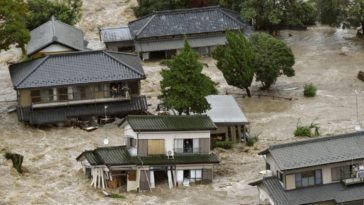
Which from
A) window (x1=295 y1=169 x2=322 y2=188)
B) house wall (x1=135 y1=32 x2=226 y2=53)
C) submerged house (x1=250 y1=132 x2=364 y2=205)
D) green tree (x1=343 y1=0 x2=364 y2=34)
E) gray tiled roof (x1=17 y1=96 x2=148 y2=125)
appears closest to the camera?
submerged house (x1=250 y1=132 x2=364 y2=205)

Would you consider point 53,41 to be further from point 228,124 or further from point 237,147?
point 237,147

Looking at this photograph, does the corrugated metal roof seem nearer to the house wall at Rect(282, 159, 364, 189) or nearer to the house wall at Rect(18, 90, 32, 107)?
the house wall at Rect(282, 159, 364, 189)

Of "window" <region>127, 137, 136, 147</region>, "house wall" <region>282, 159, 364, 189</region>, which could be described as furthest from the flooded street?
"window" <region>127, 137, 136, 147</region>

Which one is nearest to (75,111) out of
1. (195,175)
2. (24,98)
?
(24,98)

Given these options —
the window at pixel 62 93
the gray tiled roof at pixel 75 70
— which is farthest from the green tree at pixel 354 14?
the window at pixel 62 93

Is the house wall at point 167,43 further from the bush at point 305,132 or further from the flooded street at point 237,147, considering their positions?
the bush at point 305,132

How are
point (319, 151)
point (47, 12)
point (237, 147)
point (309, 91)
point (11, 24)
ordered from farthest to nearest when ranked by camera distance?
point (47, 12) < point (309, 91) < point (11, 24) < point (237, 147) < point (319, 151)

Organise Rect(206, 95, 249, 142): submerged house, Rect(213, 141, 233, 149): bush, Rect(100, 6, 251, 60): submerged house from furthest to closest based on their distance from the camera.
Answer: Rect(100, 6, 251, 60): submerged house
Rect(206, 95, 249, 142): submerged house
Rect(213, 141, 233, 149): bush
